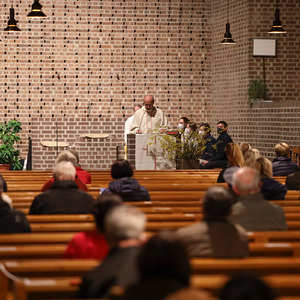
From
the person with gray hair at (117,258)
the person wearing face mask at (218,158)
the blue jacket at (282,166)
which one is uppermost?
the person with gray hair at (117,258)

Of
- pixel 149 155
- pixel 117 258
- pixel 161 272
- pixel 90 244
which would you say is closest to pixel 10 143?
pixel 149 155

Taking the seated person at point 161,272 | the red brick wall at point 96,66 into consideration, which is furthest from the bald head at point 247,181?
the red brick wall at point 96,66

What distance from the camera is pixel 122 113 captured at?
1658cm

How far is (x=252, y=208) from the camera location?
4.46 m

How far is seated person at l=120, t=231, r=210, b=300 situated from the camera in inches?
81.1

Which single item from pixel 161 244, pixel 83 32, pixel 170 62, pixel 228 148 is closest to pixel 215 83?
pixel 170 62

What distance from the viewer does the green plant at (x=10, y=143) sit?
14633 mm

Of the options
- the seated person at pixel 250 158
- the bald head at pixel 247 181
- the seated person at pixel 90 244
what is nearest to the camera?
the seated person at pixel 90 244

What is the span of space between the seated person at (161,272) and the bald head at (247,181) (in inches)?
92.3

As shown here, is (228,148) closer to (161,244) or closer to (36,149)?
(161,244)

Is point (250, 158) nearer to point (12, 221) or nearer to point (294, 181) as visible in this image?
point (294, 181)

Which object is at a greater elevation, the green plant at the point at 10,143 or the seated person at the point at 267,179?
the seated person at the point at 267,179

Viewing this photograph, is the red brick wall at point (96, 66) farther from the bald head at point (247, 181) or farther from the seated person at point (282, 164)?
the bald head at point (247, 181)

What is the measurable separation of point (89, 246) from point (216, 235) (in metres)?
0.63
